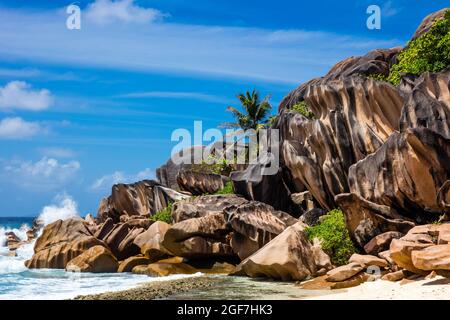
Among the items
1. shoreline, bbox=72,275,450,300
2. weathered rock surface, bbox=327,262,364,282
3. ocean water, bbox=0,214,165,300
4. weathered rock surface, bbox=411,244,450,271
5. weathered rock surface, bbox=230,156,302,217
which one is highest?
weathered rock surface, bbox=230,156,302,217

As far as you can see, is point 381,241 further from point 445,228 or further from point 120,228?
point 120,228

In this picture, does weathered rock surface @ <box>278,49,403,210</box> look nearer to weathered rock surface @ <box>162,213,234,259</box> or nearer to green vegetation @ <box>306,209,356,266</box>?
green vegetation @ <box>306,209,356,266</box>

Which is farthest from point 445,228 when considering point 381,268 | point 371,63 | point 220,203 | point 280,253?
point 371,63

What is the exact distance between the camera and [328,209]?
21234mm

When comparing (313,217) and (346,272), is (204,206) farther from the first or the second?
(346,272)

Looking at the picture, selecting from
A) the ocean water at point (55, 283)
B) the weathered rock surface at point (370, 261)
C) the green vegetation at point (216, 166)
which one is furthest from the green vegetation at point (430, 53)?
the ocean water at point (55, 283)

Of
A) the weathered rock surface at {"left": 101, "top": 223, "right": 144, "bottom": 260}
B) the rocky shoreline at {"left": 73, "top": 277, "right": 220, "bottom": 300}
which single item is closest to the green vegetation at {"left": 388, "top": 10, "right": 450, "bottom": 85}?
the rocky shoreline at {"left": 73, "top": 277, "right": 220, "bottom": 300}

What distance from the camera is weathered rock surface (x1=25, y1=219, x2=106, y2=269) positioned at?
2592 centimetres

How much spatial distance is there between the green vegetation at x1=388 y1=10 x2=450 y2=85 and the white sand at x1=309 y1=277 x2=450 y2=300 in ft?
44.6

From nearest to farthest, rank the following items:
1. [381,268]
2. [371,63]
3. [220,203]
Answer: [381,268] → [220,203] → [371,63]

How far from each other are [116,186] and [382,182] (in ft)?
79.0

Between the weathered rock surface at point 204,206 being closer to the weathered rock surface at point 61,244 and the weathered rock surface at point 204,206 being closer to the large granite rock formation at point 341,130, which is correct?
the large granite rock formation at point 341,130

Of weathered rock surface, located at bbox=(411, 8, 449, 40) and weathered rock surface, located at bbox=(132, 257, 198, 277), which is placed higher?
weathered rock surface, located at bbox=(411, 8, 449, 40)

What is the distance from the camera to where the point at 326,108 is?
22125 mm
